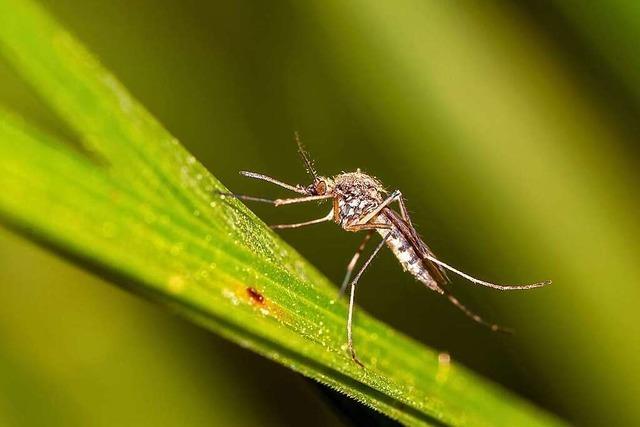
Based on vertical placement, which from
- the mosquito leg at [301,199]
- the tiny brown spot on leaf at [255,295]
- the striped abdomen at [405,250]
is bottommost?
the tiny brown spot on leaf at [255,295]

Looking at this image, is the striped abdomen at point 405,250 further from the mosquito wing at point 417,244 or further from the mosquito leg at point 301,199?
the mosquito leg at point 301,199

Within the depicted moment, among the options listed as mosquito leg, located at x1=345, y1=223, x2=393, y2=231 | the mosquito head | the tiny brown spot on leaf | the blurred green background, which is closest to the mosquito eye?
the mosquito head

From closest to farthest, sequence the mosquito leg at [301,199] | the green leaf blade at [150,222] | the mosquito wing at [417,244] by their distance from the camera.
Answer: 1. the green leaf blade at [150,222]
2. the mosquito leg at [301,199]
3. the mosquito wing at [417,244]

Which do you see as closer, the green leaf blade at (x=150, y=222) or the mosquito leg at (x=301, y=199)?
the green leaf blade at (x=150, y=222)

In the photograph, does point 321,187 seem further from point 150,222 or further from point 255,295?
point 150,222

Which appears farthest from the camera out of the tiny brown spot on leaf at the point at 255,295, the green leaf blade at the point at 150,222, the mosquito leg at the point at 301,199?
the mosquito leg at the point at 301,199

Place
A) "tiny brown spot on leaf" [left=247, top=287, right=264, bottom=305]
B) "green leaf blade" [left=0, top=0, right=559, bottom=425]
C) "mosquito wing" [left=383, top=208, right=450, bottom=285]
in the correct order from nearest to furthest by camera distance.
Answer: "green leaf blade" [left=0, top=0, right=559, bottom=425], "tiny brown spot on leaf" [left=247, top=287, right=264, bottom=305], "mosquito wing" [left=383, top=208, right=450, bottom=285]

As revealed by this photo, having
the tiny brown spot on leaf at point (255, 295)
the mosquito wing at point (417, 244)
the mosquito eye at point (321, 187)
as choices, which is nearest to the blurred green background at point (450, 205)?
the mosquito wing at point (417, 244)

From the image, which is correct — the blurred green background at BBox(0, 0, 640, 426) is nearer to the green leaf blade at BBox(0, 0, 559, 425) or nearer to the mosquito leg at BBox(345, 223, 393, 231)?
the mosquito leg at BBox(345, 223, 393, 231)
